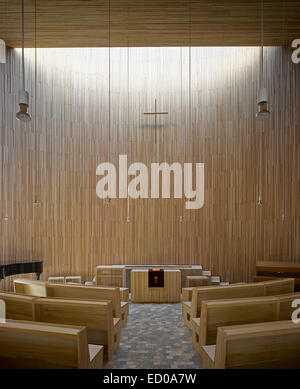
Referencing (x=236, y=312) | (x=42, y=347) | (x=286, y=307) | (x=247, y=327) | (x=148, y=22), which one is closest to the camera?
(x=42, y=347)

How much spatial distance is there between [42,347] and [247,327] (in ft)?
4.68

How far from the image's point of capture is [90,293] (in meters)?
3.17

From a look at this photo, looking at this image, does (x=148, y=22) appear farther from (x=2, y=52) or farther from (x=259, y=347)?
(x=259, y=347)

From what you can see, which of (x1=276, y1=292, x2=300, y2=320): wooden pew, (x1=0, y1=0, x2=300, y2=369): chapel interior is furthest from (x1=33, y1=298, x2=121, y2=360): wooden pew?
(x1=0, y1=0, x2=300, y2=369): chapel interior

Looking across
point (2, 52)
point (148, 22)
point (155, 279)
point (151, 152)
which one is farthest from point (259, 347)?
point (2, 52)

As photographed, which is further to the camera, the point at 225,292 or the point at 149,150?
the point at 149,150

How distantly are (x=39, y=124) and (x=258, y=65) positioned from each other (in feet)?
18.5

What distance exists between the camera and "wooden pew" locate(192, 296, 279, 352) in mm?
2330

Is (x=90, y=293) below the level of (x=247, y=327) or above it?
below

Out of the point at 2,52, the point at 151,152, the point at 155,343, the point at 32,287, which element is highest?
the point at 2,52

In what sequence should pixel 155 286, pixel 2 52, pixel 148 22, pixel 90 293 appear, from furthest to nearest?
pixel 2 52
pixel 148 22
pixel 155 286
pixel 90 293

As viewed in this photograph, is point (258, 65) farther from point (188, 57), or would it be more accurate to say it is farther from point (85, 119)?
point (85, 119)

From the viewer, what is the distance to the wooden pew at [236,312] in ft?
7.64

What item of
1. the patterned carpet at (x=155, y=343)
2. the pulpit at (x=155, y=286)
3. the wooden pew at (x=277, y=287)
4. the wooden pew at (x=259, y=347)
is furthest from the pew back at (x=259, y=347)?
the pulpit at (x=155, y=286)
